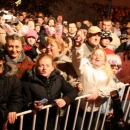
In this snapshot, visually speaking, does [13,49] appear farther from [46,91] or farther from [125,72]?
[125,72]

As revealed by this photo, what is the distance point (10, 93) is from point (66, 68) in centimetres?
105

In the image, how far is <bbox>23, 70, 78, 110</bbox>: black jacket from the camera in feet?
9.92

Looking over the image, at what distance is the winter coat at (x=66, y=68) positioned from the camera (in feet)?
11.7

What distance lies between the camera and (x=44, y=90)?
3.05 metres

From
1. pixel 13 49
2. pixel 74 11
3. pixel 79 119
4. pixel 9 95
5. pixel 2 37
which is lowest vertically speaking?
pixel 79 119

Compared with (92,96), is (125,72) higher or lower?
higher

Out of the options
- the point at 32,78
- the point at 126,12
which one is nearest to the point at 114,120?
the point at 32,78

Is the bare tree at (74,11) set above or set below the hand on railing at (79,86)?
above

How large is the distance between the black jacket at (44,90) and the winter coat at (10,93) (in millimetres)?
112

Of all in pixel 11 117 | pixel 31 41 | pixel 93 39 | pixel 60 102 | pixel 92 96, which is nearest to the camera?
pixel 11 117

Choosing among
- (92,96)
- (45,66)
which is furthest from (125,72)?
(45,66)

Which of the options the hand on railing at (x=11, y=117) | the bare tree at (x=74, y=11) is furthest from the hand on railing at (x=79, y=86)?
the bare tree at (x=74, y=11)

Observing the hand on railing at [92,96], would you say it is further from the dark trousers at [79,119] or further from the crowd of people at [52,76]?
the dark trousers at [79,119]

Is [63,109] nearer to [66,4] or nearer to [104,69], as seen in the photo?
[104,69]
